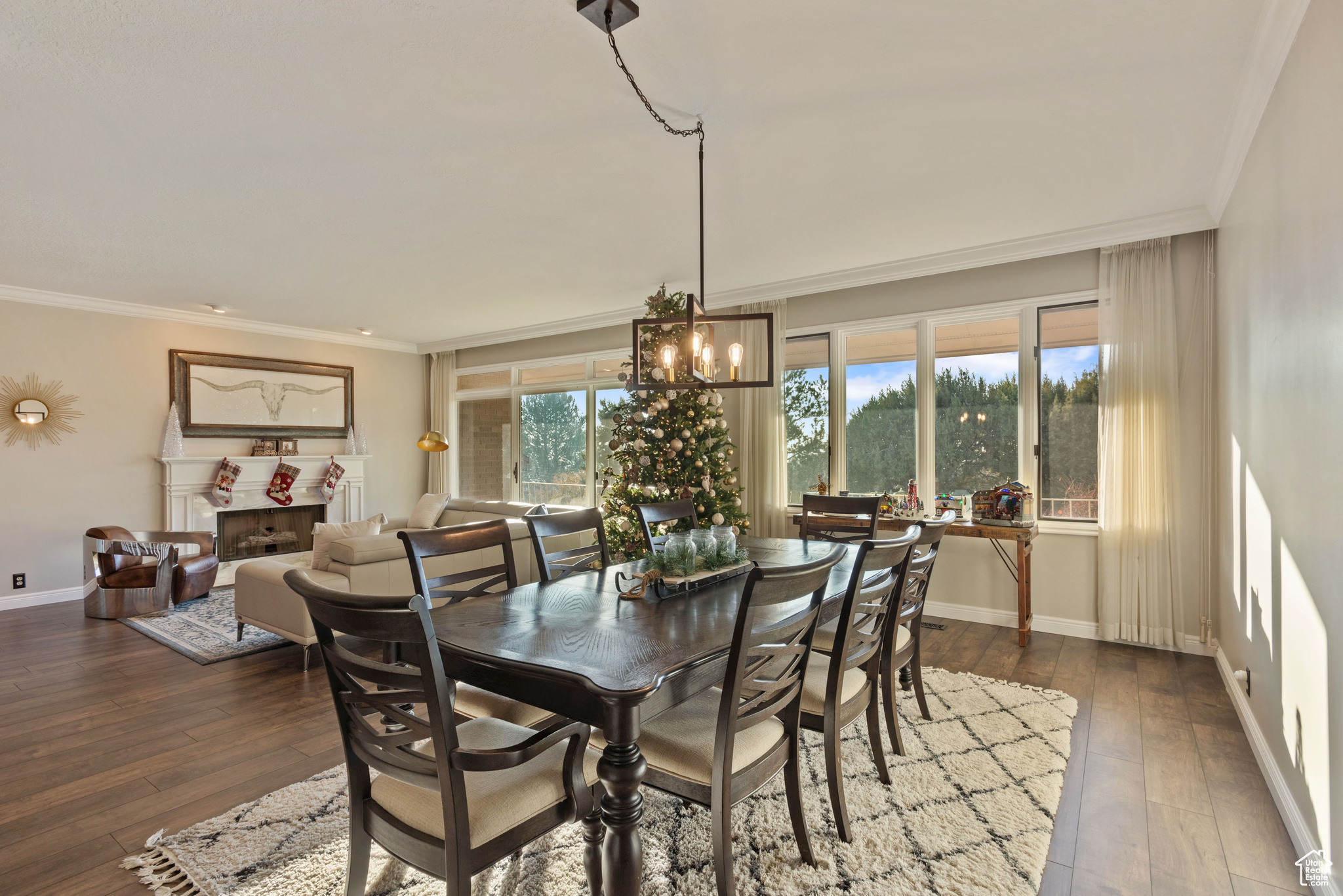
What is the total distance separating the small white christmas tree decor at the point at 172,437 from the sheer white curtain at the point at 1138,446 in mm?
7959

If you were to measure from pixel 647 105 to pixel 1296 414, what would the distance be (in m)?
2.57

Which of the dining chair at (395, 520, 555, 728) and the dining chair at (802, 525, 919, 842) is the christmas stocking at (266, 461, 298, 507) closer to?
the dining chair at (395, 520, 555, 728)

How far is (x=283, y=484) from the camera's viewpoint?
6969mm

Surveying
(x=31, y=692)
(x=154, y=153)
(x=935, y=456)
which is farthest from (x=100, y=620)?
(x=935, y=456)

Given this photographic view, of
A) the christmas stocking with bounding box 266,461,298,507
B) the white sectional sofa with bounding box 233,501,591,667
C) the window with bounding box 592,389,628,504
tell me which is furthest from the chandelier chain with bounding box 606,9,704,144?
the christmas stocking with bounding box 266,461,298,507

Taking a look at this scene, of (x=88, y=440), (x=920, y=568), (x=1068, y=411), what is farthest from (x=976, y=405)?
(x=88, y=440)

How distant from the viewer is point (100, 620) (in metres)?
5.03

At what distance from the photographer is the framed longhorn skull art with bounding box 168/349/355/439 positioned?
646 centimetres

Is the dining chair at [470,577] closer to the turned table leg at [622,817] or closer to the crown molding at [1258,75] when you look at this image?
the turned table leg at [622,817]

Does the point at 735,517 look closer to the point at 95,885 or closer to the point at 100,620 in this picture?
the point at 95,885

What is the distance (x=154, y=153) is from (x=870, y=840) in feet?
13.7

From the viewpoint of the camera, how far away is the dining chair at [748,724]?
1.64 m

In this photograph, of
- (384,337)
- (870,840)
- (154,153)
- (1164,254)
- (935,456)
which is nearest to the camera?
(870,840)

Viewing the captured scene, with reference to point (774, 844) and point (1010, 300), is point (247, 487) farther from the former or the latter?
point (1010, 300)
